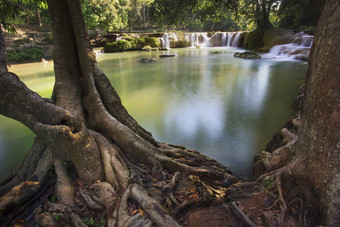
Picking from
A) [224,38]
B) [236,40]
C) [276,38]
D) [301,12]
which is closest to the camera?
[276,38]

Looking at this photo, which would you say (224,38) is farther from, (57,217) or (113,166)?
(57,217)

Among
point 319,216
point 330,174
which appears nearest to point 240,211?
point 319,216

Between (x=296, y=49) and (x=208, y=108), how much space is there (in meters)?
13.3

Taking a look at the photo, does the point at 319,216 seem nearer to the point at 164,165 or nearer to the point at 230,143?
the point at 164,165

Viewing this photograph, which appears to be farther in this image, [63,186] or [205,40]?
[205,40]

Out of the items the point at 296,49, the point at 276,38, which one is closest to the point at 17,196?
the point at 296,49

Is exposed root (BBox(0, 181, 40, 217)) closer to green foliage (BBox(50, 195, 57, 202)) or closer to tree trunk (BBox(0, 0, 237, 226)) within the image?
tree trunk (BBox(0, 0, 237, 226))

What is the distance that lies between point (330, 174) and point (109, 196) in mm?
2085

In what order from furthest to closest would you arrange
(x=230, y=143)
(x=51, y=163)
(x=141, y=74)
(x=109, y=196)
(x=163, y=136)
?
1. (x=141, y=74)
2. (x=163, y=136)
3. (x=230, y=143)
4. (x=51, y=163)
5. (x=109, y=196)

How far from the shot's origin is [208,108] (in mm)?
6906

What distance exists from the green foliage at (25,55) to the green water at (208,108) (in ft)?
22.9

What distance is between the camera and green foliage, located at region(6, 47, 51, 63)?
16.8 metres

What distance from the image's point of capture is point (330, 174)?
174cm

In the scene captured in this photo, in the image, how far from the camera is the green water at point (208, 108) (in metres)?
4.68
